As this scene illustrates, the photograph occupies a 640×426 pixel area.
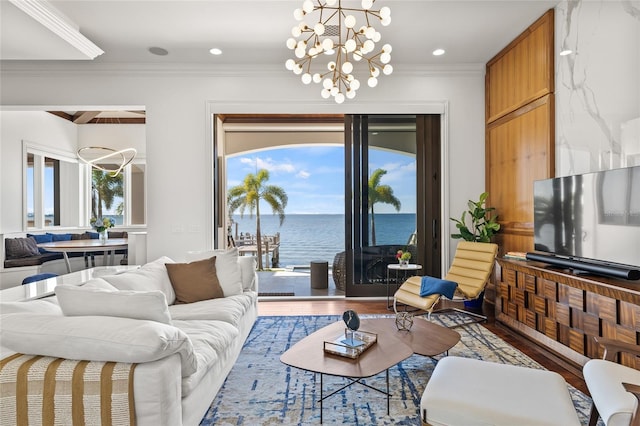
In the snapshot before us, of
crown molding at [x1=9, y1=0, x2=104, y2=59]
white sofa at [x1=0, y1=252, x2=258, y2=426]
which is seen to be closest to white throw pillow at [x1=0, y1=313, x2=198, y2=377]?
white sofa at [x1=0, y1=252, x2=258, y2=426]

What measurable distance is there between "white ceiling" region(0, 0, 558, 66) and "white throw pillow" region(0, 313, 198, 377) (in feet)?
9.74

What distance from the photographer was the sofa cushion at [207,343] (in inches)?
72.7

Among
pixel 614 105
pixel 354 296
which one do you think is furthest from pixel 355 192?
pixel 614 105

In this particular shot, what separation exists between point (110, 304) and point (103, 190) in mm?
7681

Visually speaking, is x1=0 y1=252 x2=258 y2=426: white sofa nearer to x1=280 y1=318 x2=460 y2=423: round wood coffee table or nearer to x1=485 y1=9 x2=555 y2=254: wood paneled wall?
x1=280 y1=318 x2=460 y2=423: round wood coffee table

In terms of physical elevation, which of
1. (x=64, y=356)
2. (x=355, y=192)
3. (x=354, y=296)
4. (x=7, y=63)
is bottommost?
(x=354, y=296)

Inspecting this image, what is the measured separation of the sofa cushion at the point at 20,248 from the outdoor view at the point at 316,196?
13.5 ft

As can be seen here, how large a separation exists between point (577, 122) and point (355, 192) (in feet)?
8.56

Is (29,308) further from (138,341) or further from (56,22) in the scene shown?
(56,22)

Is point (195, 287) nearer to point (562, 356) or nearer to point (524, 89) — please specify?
point (562, 356)

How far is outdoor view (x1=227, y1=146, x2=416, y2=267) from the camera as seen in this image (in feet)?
16.6

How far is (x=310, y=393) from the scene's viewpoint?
94.1 inches

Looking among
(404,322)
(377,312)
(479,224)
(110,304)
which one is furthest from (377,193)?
(110,304)

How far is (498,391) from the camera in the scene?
159 centimetres
